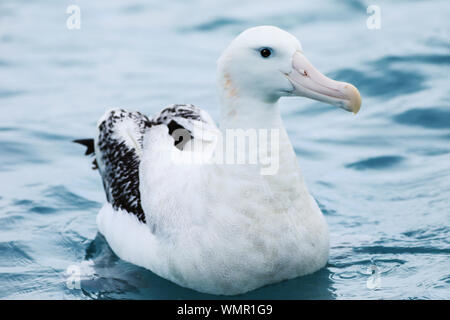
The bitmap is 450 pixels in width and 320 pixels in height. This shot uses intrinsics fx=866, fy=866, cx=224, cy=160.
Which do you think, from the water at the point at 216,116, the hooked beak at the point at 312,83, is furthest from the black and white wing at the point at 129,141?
the hooked beak at the point at 312,83

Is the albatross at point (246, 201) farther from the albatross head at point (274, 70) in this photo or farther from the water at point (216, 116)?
the water at point (216, 116)

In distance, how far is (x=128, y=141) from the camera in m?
8.04

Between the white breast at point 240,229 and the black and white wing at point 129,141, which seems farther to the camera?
the black and white wing at point 129,141

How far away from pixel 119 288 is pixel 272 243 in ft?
4.91

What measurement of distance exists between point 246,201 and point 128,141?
2.14 m

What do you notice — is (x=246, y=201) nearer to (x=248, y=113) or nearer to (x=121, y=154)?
(x=248, y=113)

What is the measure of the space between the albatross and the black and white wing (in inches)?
24.6

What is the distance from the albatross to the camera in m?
6.05

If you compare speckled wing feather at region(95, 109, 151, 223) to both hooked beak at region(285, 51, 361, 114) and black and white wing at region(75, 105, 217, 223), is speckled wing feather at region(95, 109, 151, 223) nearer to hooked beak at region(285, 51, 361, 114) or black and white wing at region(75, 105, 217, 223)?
black and white wing at region(75, 105, 217, 223)

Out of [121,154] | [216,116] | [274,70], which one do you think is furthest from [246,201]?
[216,116]

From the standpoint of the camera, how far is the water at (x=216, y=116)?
7.24 m

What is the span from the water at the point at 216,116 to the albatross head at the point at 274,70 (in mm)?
1521

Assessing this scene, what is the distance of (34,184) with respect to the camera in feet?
31.7

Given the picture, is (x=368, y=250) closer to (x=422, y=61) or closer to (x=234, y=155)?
(x=234, y=155)
